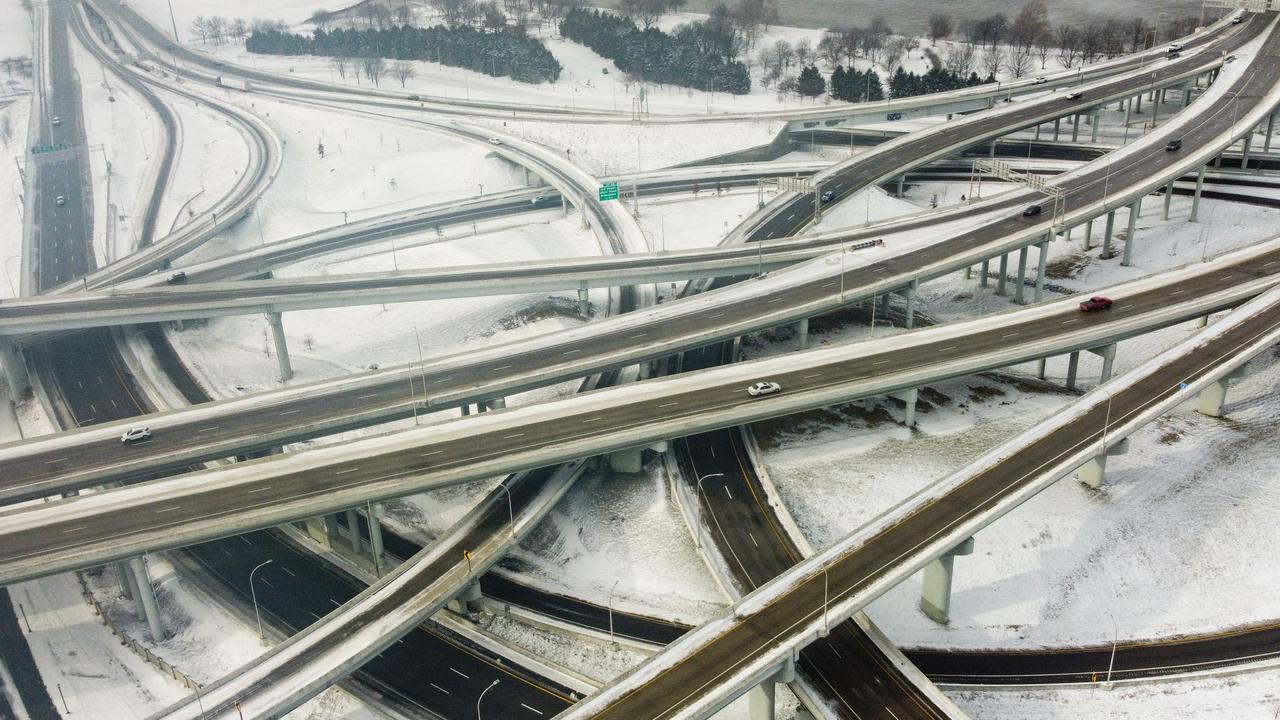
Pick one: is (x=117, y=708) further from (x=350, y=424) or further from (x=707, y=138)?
(x=707, y=138)

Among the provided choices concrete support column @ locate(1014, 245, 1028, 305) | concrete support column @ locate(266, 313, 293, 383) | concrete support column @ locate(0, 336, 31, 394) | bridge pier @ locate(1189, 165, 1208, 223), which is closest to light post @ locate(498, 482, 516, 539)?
concrete support column @ locate(266, 313, 293, 383)

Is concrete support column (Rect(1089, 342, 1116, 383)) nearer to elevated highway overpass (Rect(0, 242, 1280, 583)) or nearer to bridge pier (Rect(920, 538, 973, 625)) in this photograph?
elevated highway overpass (Rect(0, 242, 1280, 583))

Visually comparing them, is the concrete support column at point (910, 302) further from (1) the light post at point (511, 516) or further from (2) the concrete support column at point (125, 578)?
(2) the concrete support column at point (125, 578)

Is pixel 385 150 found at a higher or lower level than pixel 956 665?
higher

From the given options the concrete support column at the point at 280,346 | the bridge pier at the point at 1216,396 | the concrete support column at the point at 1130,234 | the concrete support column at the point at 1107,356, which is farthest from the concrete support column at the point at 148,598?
the concrete support column at the point at 1130,234

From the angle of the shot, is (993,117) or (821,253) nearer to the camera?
(821,253)

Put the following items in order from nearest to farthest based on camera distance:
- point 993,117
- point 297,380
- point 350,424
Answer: point 350,424 < point 297,380 < point 993,117

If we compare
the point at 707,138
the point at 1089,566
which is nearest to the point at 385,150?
the point at 707,138
